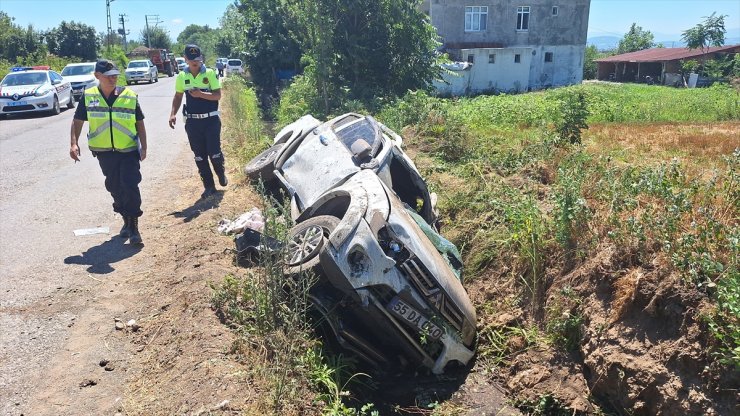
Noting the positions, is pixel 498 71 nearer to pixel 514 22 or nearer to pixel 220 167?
pixel 514 22

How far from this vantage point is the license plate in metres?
4.37

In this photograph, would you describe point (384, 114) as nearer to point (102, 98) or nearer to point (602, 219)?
point (102, 98)

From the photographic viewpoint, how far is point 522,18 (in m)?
33.6

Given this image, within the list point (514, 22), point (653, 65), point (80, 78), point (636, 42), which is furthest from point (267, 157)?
point (636, 42)

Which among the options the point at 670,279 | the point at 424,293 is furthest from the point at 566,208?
the point at 424,293

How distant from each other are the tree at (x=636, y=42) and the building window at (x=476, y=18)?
116ft

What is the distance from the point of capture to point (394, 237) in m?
4.45

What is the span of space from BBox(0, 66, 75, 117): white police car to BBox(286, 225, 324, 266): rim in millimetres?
16344

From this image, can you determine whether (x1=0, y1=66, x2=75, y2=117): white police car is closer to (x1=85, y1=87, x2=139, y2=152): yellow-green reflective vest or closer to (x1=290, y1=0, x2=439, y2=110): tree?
(x1=290, y1=0, x2=439, y2=110): tree

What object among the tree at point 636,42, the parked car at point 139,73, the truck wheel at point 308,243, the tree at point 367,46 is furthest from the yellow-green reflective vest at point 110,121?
the tree at point 636,42

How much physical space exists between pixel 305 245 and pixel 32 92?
16.7 meters

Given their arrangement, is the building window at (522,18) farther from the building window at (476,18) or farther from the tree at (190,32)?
the tree at (190,32)

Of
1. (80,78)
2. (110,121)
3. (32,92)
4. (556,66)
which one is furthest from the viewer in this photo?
(556,66)

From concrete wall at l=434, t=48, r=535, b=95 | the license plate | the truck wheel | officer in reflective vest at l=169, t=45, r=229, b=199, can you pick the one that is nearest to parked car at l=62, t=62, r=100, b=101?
officer in reflective vest at l=169, t=45, r=229, b=199
